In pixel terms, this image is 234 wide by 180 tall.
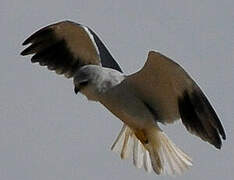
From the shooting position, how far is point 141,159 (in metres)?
12.5

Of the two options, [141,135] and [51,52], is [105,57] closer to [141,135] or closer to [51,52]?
[51,52]

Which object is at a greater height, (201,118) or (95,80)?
(95,80)

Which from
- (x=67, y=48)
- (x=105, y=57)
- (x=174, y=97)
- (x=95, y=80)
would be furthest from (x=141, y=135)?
(x=67, y=48)

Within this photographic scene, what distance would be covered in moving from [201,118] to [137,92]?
0.91 meters

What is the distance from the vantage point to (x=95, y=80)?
38.6ft

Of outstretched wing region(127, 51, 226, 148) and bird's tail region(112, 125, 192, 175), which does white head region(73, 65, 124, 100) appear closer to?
outstretched wing region(127, 51, 226, 148)

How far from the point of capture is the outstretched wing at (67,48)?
12.7m

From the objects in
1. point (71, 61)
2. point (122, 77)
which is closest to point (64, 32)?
point (71, 61)

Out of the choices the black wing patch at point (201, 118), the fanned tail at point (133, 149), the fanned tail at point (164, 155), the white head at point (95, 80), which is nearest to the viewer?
the black wing patch at point (201, 118)

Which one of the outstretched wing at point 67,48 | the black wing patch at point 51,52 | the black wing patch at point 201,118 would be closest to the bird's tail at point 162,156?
the black wing patch at point 201,118

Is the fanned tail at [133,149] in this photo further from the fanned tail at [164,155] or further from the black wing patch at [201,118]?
the black wing patch at [201,118]

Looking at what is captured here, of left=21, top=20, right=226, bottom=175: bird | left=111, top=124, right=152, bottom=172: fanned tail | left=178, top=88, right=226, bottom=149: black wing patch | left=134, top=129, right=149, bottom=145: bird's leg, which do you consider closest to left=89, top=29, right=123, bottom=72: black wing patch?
left=21, top=20, right=226, bottom=175: bird

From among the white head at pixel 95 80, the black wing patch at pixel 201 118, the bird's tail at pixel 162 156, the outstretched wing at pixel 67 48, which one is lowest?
the bird's tail at pixel 162 156

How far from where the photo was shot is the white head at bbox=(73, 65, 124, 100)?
11664 mm
